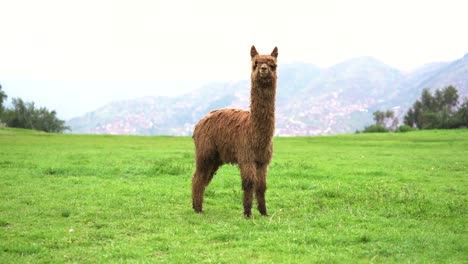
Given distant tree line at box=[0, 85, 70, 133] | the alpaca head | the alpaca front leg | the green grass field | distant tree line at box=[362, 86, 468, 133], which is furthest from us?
distant tree line at box=[0, 85, 70, 133]

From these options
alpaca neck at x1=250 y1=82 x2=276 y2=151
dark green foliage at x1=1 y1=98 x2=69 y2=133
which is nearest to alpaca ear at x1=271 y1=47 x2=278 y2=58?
alpaca neck at x1=250 y1=82 x2=276 y2=151

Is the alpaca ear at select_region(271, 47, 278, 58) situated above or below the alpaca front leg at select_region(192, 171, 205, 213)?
above

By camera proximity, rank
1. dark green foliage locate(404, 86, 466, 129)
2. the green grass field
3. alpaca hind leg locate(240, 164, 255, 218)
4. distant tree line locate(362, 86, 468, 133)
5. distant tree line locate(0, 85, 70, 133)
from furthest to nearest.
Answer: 1. dark green foliage locate(404, 86, 466, 129)
2. distant tree line locate(0, 85, 70, 133)
3. distant tree line locate(362, 86, 468, 133)
4. alpaca hind leg locate(240, 164, 255, 218)
5. the green grass field

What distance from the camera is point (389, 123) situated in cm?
13050

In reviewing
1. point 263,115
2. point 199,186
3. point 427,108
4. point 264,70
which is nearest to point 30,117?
point 427,108

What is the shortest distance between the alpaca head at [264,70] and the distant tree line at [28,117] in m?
100

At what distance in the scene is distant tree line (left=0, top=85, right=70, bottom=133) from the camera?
356 feet

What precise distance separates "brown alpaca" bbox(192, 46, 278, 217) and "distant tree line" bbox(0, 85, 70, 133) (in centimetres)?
9900

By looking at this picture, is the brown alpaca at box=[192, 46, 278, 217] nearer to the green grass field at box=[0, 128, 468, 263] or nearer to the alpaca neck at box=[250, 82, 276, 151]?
the alpaca neck at box=[250, 82, 276, 151]

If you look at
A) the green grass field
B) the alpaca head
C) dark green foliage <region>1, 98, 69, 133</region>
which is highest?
dark green foliage <region>1, 98, 69, 133</region>

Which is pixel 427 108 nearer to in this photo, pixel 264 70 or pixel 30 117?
pixel 30 117

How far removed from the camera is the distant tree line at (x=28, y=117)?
Answer: 4267 inches

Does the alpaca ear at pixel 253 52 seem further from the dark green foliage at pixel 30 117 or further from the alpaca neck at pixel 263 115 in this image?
the dark green foliage at pixel 30 117

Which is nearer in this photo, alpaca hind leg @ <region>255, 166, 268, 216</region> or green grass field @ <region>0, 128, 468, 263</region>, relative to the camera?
green grass field @ <region>0, 128, 468, 263</region>
